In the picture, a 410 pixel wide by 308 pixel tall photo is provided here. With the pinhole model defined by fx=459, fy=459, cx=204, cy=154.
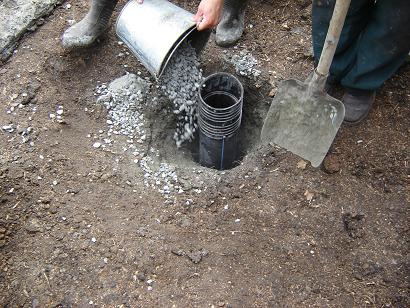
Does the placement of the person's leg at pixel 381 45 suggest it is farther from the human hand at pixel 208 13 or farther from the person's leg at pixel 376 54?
the human hand at pixel 208 13

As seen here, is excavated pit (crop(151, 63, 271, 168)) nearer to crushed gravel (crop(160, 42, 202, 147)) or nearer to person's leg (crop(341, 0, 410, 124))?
crushed gravel (crop(160, 42, 202, 147))

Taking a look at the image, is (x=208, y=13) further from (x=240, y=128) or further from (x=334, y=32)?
(x=240, y=128)

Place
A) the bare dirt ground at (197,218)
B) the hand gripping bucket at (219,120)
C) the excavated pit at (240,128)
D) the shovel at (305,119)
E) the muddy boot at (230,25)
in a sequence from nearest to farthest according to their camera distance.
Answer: the bare dirt ground at (197,218), the shovel at (305,119), the hand gripping bucket at (219,120), the excavated pit at (240,128), the muddy boot at (230,25)

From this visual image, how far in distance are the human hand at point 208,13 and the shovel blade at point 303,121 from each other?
0.44 metres

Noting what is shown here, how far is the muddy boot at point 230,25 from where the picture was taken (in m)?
2.69

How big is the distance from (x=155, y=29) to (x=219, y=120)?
1.81 ft

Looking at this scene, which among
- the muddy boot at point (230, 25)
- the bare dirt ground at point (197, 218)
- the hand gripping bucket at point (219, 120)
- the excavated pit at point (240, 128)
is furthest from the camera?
the muddy boot at point (230, 25)

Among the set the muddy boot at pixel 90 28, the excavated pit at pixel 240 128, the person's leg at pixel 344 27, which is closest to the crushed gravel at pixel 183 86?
the excavated pit at pixel 240 128

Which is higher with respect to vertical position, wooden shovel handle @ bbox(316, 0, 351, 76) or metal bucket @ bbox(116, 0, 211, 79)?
wooden shovel handle @ bbox(316, 0, 351, 76)

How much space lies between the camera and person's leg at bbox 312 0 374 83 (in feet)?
6.79

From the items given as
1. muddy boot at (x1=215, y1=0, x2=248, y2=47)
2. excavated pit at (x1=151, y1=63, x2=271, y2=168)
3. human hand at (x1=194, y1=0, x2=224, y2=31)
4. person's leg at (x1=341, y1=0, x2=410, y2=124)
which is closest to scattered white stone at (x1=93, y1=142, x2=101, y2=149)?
excavated pit at (x1=151, y1=63, x2=271, y2=168)

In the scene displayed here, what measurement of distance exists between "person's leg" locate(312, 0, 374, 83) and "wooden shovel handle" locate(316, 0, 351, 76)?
0.35m

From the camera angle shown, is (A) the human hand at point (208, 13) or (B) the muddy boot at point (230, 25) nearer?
(A) the human hand at point (208, 13)

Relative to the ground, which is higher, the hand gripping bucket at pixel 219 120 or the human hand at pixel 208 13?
the human hand at pixel 208 13
